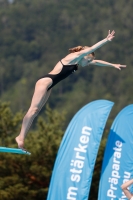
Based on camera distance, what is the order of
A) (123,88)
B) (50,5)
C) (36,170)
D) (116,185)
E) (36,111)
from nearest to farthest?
1. (36,111)
2. (116,185)
3. (36,170)
4. (123,88)
5. (50,5)

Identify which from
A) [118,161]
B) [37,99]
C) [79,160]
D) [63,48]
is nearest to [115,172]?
[118,161]

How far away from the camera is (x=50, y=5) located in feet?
568

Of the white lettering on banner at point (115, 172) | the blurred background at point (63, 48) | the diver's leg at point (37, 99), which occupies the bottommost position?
the white lettering on banner at point (115, 172)

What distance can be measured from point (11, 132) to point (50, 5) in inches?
5629

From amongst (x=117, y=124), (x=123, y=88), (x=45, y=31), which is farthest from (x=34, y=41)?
(x=117, y=124)

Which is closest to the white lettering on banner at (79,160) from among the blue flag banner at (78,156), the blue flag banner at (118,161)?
the blue flag banner at (78,156)

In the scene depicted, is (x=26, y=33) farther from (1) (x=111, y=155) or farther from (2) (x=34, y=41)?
(1) (x=111, y=155)

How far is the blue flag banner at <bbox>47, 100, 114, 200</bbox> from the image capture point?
1889 centimetres

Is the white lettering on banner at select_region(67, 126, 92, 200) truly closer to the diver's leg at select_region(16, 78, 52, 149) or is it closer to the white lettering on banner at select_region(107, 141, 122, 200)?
the white lettering on banner at select_region(107, 141, 122, 200)

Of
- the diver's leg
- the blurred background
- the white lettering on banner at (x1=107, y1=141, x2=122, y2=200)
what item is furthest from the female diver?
the blurred background

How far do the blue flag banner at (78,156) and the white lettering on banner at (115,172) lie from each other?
19.8 inches

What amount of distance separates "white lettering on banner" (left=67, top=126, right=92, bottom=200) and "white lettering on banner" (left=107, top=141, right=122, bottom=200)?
77 cm

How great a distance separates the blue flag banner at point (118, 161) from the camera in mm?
18938

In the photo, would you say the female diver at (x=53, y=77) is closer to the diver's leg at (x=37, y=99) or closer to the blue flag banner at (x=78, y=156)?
the diver's leg at (x=37, y=99)
